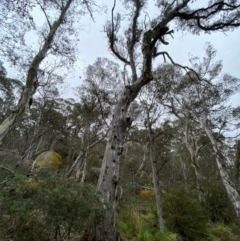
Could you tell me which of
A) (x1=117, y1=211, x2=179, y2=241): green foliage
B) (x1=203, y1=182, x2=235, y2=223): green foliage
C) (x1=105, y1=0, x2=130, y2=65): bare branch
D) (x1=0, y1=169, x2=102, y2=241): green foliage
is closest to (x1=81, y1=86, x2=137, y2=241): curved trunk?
(x1=0, y1=169, x2=102, y2=241): green foliage

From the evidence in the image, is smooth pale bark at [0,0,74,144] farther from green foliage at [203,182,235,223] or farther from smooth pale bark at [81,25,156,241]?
green foliage at [203,182,235,223]

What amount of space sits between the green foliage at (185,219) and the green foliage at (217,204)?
274 cm

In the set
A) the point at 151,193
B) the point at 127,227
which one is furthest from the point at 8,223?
the point at 151,193

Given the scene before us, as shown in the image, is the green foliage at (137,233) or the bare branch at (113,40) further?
the bare branch at (113,40)

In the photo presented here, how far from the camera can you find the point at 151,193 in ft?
47.2

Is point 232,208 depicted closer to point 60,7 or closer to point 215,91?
point 215,91

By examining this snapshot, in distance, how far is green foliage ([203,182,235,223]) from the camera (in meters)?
7.74

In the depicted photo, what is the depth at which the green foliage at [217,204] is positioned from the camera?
774 centimetres

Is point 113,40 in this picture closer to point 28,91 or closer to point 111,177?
point 28,91

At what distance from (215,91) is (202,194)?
308 inches

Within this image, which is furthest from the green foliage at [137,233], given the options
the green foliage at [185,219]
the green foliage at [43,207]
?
the green foliage at [43,207]

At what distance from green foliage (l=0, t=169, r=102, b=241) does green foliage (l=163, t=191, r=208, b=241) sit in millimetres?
3705

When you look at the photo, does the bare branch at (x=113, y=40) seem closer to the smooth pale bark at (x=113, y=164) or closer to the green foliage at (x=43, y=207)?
the smooth pale bark at (x=113, y=164)

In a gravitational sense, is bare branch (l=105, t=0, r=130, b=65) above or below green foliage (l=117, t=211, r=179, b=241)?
above
